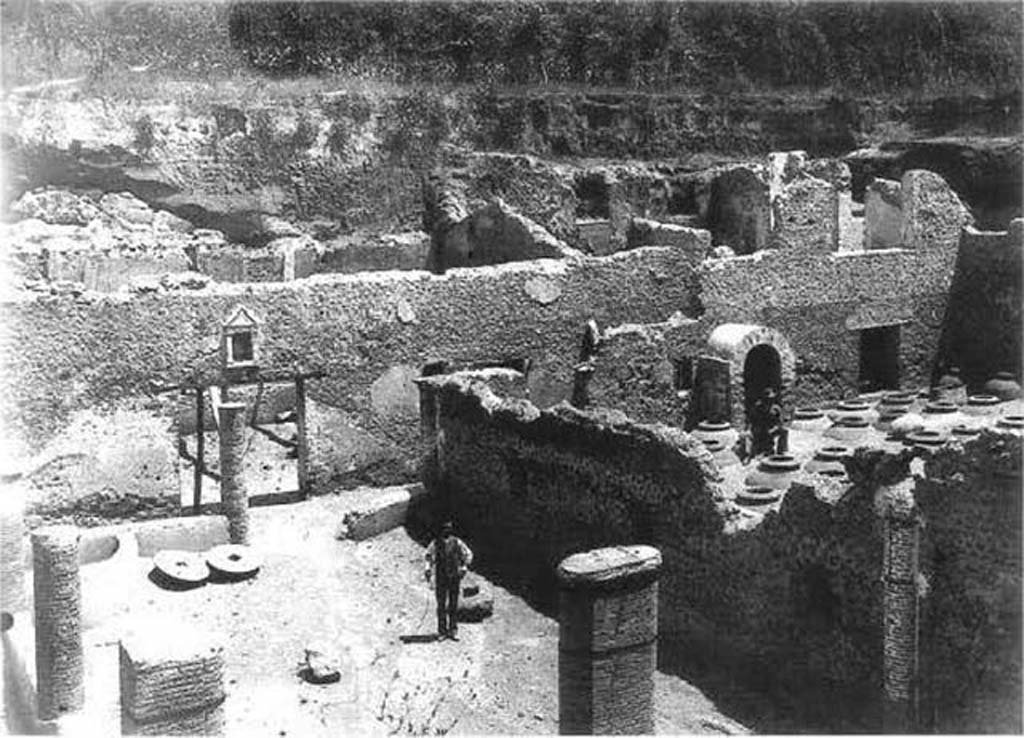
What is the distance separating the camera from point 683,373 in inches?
826

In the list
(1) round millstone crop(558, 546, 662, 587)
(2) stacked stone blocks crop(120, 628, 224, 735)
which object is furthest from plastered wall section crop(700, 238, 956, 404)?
(2) stacked stone blocks crop(120, 628, 224, 735)

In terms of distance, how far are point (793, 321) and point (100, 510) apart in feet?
36.7

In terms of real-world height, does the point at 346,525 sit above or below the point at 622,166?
below

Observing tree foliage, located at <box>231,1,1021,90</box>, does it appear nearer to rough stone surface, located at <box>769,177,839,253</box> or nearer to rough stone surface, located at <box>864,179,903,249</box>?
rough stone surface, located at <box>864,179,903,249</box>

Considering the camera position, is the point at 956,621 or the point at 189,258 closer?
the point at 956,621

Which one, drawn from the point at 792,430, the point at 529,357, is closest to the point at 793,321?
the point at 792,430

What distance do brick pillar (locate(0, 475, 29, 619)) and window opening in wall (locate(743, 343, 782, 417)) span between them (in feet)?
35.9

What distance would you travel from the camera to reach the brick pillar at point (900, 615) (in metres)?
10.7

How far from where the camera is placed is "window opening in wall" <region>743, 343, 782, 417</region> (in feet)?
68.7

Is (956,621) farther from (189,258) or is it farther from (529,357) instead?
(189,258)

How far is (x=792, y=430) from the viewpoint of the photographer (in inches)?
826

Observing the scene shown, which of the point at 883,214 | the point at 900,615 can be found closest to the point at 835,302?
the point at 883,214

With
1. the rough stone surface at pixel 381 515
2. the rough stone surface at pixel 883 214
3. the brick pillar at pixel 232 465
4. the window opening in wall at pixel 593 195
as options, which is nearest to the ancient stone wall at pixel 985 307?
the rough stone surface at pixel 883 214

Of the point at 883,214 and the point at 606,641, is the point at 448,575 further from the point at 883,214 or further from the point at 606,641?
the point at 883,214
